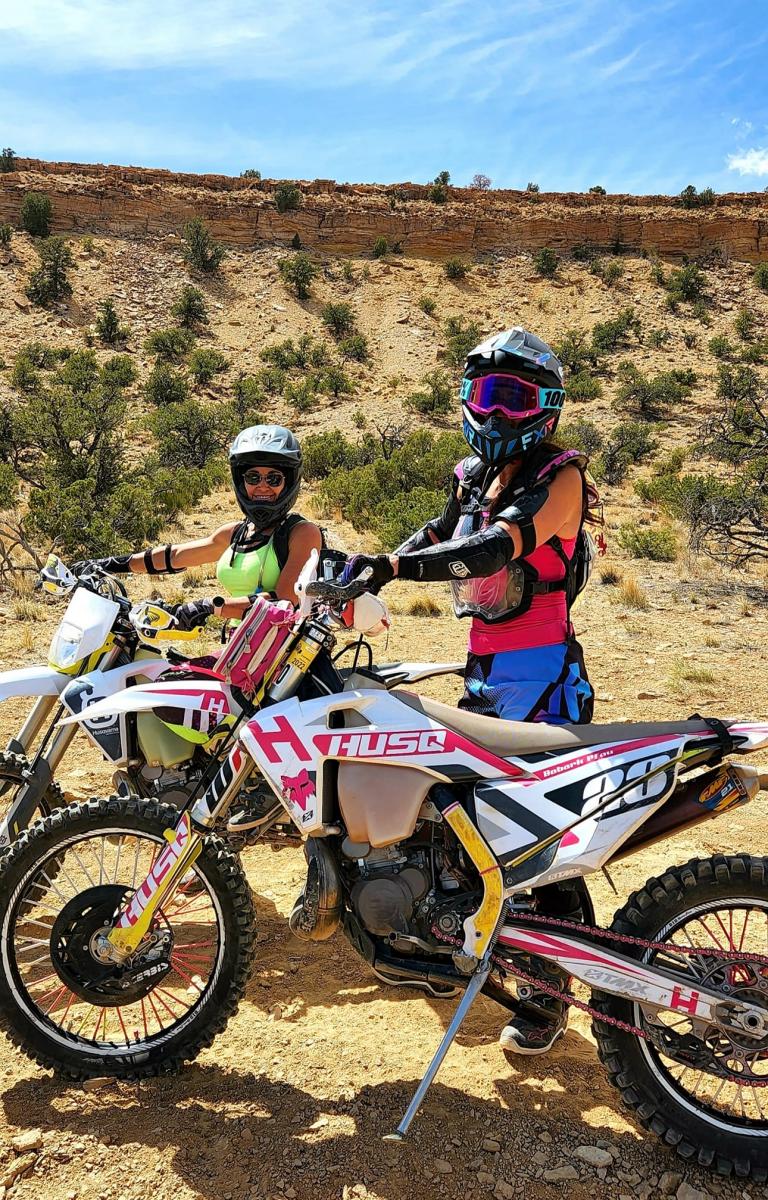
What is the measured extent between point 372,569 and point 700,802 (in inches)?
45.6

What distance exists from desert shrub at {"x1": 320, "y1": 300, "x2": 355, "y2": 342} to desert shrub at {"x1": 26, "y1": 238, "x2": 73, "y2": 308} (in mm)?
11247

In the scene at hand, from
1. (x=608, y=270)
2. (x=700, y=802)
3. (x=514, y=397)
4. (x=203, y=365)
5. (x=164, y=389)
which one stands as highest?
(x=608, y=270)

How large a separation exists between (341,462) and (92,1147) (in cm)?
1953

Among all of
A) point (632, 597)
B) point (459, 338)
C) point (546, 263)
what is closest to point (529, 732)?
point (632, 597)

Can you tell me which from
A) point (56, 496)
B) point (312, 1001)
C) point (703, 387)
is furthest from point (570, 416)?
point (312, 1001)

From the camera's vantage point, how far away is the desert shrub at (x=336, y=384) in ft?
106

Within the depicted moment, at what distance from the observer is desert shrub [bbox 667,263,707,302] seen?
41.3m

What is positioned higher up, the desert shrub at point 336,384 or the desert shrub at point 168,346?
the desert shrub at point 168,346

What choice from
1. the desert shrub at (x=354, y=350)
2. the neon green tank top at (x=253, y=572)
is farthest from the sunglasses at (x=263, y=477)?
the desert shrub at (x=354, y=350)

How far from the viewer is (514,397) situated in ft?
9.12

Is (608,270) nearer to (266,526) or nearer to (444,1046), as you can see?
(266,526)

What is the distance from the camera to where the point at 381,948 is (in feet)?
8.21

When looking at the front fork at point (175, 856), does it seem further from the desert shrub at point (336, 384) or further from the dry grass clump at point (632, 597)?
the desert shrub at point (336, 384)

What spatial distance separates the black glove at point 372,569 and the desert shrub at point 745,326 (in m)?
41.4
